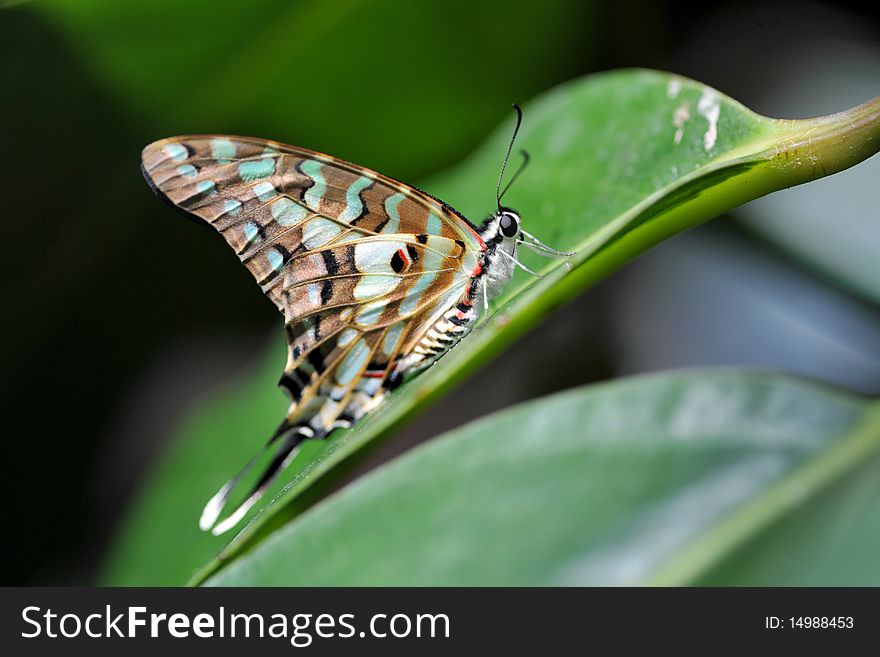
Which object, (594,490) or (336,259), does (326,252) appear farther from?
(594,490)

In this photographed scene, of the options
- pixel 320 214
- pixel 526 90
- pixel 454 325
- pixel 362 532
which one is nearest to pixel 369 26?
pixel 526 90

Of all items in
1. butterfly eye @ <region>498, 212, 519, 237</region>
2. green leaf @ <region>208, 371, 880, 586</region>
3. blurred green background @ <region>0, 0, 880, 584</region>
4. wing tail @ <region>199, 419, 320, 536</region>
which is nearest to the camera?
green leaf @ <region>208, 371, 880, 586</region>

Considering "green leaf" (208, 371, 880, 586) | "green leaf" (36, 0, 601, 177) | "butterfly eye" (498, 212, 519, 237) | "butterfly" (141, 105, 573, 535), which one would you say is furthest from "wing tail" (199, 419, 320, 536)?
"green leaf" (36, 0, 601, 177)

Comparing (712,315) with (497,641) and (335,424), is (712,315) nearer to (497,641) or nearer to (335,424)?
(335,424)

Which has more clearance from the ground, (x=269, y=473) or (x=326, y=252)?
(x=326, y=252)

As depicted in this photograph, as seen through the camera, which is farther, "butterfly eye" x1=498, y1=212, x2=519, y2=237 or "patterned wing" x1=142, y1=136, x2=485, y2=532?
"butterfly eye" x1=498, y1=212, x2=519, y2=237

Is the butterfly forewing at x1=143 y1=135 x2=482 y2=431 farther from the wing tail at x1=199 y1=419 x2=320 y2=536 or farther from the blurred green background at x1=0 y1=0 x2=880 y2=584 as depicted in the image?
the blurred green background at x1=0 y1=0 x2=880 y2=584

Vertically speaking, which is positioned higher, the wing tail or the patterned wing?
the patterned wing

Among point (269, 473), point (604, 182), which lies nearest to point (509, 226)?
point (604, 182)
